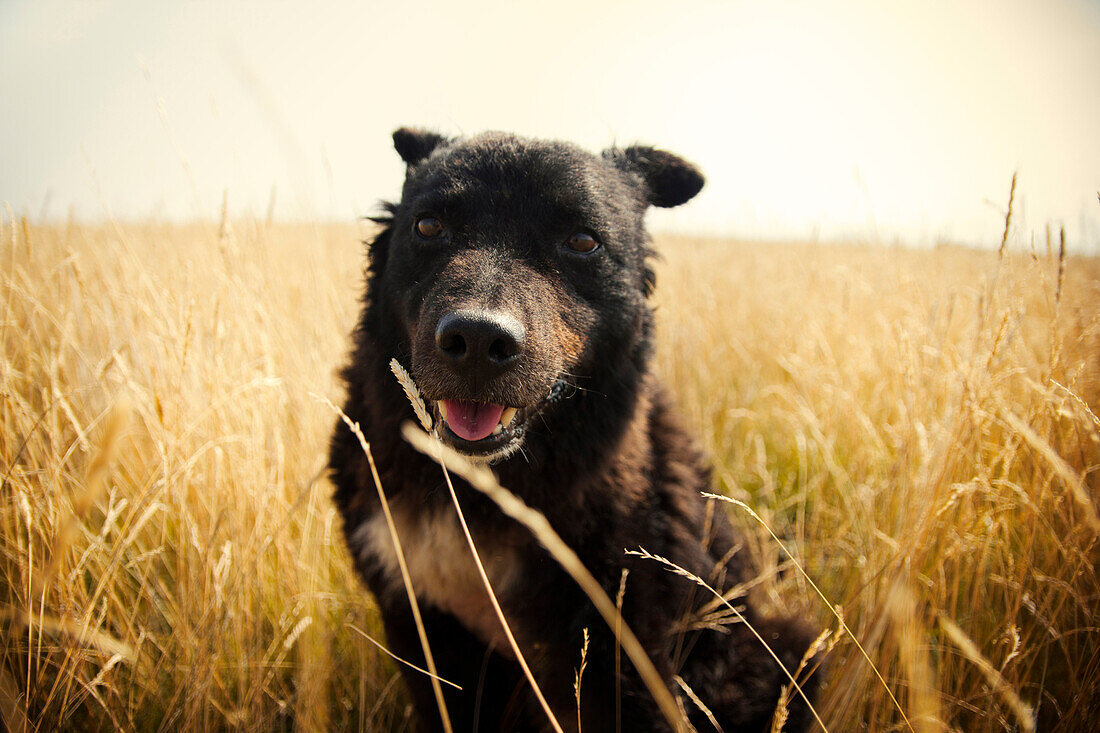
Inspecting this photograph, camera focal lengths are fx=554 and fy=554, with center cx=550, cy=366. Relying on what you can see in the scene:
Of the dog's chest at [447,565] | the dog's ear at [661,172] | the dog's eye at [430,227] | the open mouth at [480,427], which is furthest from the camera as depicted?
the dog's ear at [661,172]

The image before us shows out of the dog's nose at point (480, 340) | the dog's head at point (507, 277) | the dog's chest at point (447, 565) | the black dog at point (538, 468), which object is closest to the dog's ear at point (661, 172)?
the dog's head at point (507, 277)

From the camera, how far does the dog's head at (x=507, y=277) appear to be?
167 cm

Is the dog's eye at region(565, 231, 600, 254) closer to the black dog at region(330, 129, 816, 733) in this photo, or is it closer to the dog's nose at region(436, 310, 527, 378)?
the black dog at region(330, 129, 816, 733)

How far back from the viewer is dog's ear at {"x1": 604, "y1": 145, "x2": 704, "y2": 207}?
2469mm

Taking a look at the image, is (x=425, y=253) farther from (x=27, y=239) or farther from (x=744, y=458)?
(x=744, y=458)

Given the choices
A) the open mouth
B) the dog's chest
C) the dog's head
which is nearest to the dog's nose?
the dog's head

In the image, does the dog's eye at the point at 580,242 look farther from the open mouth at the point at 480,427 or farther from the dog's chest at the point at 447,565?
the dog's chest at the point at 447,565

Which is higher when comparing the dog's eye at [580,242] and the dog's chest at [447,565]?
the dog's eye at [580,242]

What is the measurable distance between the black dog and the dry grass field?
251 mm

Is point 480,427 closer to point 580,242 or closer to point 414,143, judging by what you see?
point 580,242

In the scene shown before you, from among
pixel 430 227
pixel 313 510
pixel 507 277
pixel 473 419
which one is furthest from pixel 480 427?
pixel 313 510

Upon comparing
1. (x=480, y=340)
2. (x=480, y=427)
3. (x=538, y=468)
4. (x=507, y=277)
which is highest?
(x=507, y=277)

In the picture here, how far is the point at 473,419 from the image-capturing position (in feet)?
5.98

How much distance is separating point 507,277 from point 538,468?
696 mm
